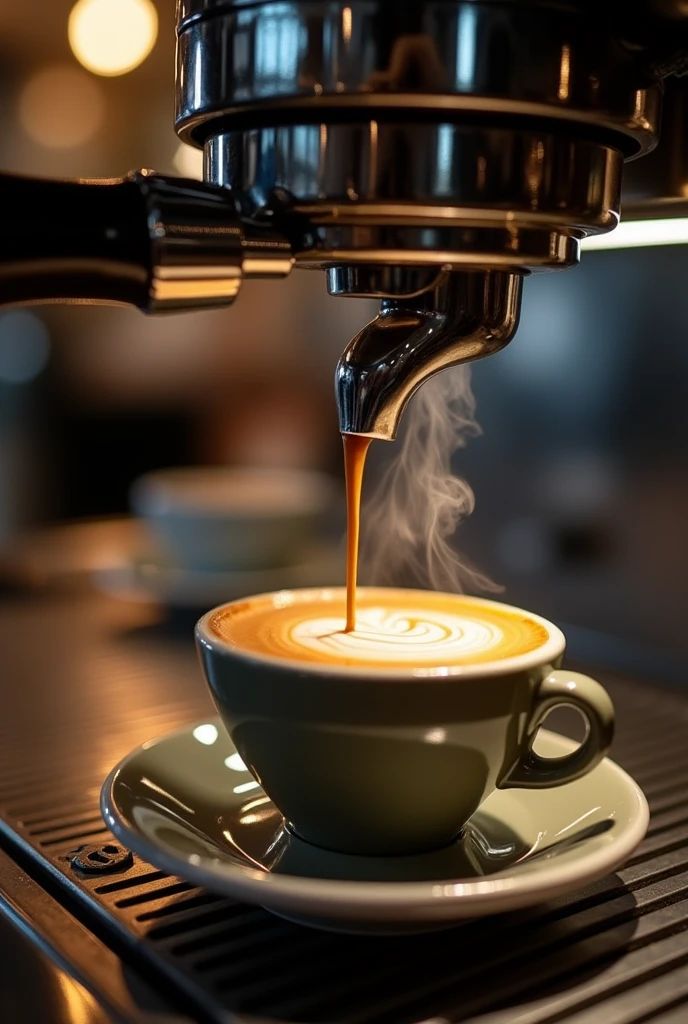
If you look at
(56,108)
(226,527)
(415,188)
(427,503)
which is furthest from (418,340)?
(56,108)

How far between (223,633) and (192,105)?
0.61 feet

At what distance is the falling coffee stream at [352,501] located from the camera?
43 cm

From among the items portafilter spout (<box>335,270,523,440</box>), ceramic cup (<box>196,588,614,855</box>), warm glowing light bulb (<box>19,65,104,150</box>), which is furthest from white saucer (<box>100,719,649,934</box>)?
warm glowing light bulb (<box>19,65,104,150</box>)

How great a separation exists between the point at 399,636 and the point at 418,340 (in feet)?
0.39

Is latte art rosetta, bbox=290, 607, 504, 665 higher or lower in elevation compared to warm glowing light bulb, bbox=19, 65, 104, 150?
lower

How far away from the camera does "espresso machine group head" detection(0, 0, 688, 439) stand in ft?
1.06

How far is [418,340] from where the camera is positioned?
1.28ft

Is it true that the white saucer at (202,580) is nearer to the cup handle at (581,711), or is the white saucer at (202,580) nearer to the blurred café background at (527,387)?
the blurred café background at (527,387)

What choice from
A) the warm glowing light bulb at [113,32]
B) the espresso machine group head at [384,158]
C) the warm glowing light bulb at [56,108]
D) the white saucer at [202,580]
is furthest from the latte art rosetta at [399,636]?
the warm glowing light bulb at [56,108]

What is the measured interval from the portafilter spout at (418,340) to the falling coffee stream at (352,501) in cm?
2

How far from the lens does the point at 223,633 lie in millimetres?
422

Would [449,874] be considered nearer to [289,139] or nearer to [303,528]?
[289,139]

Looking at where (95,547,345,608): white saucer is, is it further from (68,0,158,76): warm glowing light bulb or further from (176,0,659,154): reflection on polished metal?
(176,0,659,154): reflection on polished metal

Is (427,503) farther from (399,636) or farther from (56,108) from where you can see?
(56,108)
